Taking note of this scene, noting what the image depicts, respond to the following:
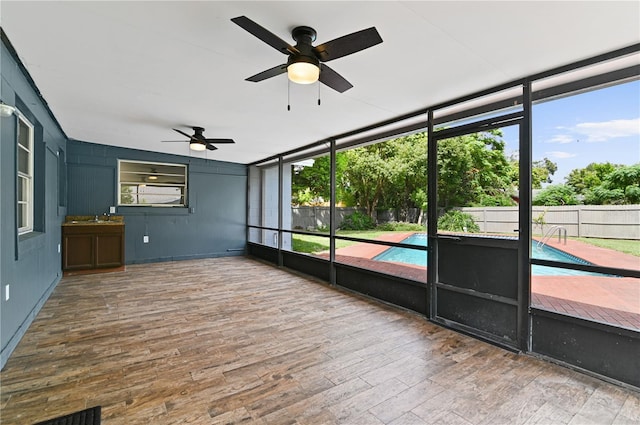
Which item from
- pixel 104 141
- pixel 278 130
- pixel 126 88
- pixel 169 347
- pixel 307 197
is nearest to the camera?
pixel 169 347

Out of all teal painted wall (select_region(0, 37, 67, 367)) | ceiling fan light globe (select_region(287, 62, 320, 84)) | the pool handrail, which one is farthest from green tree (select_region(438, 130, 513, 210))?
teal painted wall (select_region(0, 37, 67, 367))

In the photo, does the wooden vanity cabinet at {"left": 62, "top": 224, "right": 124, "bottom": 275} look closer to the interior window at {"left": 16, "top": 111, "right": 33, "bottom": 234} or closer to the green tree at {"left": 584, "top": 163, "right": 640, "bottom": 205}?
the interior window at {"left": 16, "top": 111, "right": 33, "bottom": 234}

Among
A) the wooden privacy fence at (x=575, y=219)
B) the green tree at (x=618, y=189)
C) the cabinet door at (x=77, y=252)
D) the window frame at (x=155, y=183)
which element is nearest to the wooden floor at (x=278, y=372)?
the wooden privacy fence at (x=575, y=219)

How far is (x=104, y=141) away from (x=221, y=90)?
13.6ft

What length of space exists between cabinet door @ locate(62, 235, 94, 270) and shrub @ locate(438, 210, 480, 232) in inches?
244

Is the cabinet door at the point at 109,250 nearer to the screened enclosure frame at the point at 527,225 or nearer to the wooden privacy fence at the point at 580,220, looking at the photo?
the screened enclosure frame at the point at 527,225

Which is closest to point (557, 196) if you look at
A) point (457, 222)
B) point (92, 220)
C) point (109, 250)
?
point (457, 222)

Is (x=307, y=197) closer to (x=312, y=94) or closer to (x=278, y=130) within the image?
(x=278, y=130)

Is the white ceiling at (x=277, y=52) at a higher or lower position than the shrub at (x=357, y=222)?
higher

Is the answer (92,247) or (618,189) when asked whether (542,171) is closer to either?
(618,189)

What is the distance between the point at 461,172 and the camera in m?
3.44

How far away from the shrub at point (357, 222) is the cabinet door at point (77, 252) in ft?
26.3

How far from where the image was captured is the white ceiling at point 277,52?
1.98m

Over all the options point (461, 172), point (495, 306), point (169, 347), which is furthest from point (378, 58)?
point (169, 347)
